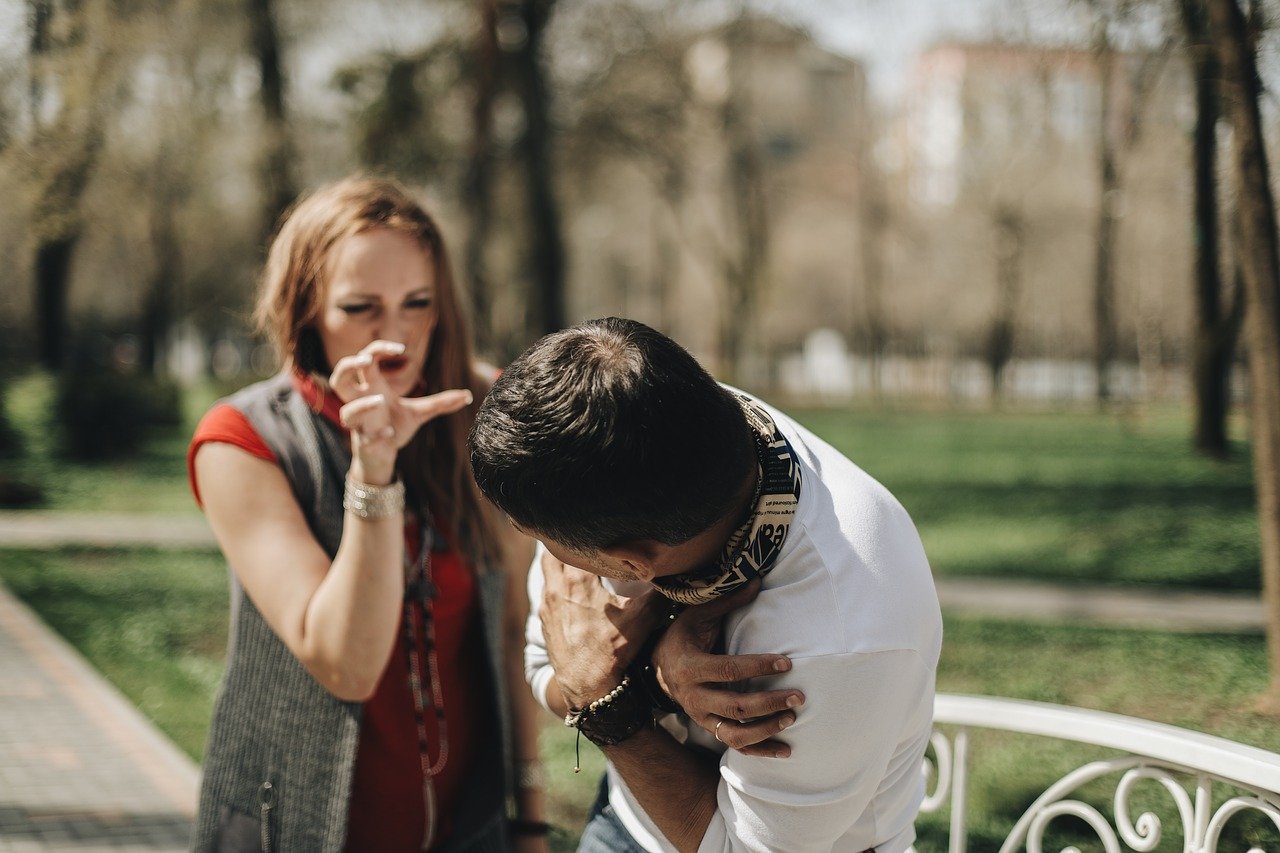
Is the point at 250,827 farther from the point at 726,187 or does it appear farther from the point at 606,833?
the point at 726,187

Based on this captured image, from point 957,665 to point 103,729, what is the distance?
466 cm

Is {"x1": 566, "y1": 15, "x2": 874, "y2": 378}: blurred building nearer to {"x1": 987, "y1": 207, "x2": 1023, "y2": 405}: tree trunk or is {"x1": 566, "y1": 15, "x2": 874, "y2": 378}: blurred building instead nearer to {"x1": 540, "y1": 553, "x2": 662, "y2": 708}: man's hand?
{"x1": 987, "y1": 207, "x2": 1023, "y2": 405}: tree trunk

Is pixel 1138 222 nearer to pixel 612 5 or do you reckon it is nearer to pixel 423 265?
pixel 612 5

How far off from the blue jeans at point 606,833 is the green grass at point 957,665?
1.81 m

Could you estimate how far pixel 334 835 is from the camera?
209cm

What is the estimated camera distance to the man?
54.1 inches

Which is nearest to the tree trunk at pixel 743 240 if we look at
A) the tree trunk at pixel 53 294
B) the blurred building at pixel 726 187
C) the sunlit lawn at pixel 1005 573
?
the blurred building at pixel 726 187

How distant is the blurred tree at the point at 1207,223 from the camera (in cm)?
453

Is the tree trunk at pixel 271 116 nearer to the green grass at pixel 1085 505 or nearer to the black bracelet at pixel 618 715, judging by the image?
the green grass at pixel 1085 505

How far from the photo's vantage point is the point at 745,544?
1441mm

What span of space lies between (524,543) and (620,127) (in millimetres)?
14770

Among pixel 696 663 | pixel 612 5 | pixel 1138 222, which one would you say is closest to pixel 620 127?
pixel 612 5

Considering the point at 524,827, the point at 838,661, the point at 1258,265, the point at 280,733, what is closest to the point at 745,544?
the point at 838,661

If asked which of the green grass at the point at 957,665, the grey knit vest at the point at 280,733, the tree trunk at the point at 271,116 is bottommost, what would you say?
the green grass at the point at 957,665
